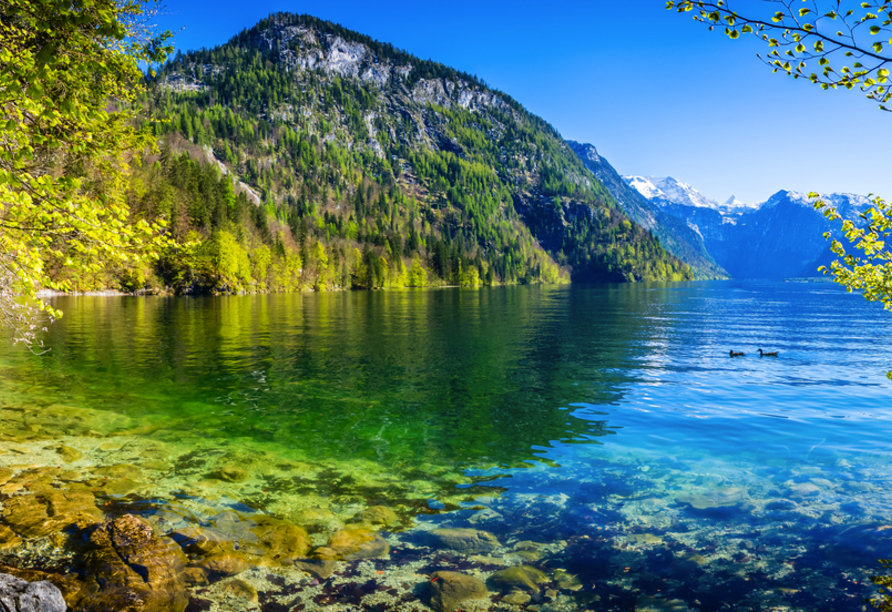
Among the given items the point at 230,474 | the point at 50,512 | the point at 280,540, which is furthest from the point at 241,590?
the point at 230,474

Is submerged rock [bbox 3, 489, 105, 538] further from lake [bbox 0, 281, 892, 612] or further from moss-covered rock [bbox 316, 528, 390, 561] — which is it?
moss-covered rock [bbox 316, 528, 390, 561]

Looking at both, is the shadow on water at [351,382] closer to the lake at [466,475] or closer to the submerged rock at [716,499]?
the lake at [466,475]

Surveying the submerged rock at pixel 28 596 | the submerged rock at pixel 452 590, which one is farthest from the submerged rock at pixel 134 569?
the submerged rock at pixel 452 590

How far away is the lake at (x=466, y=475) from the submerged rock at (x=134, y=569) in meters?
0.22

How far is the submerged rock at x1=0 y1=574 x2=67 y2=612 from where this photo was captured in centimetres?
660

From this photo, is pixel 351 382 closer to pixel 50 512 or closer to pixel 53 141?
pixel 50 512

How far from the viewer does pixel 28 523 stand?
33.4ft

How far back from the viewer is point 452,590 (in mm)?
8703

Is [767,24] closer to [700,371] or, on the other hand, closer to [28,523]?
[28,523]

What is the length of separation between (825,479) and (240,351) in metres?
36.6

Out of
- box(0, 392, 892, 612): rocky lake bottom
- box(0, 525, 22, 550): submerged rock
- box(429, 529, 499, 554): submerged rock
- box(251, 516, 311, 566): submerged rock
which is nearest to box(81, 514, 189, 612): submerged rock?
box(0, 392, 892, 612): rocky lake bottom

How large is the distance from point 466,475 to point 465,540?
4.26 m

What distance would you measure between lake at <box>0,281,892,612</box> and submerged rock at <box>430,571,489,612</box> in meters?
0.16

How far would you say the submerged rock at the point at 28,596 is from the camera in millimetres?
6596
